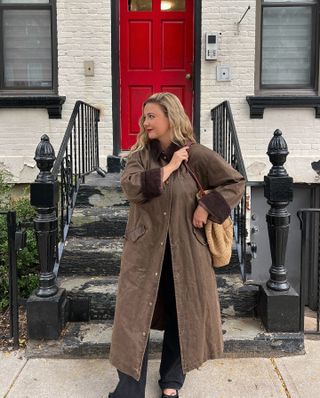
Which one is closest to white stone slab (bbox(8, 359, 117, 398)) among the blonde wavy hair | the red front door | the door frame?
the blonde wavy hair

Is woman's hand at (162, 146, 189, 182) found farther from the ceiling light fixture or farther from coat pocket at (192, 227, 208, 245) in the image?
the ceiling light fixture

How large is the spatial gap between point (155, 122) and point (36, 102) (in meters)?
3.89

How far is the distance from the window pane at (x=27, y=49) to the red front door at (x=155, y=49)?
0.96 metres

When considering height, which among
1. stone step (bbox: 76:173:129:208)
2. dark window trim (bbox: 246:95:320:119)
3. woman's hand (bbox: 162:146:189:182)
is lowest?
stone step (bbox: 76:173:129:208)

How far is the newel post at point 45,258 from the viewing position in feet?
12.0

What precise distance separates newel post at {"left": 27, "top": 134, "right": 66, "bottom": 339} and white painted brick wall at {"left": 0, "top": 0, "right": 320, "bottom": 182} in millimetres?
2683

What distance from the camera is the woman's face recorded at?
2783mm

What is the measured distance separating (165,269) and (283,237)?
1256mm

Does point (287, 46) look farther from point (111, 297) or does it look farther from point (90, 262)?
point (111, 297)

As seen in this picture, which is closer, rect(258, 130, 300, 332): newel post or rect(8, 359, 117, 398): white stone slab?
rect(8, 359, 117, 398): white stone slab

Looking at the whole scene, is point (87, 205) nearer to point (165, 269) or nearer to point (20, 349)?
point (20, 349)

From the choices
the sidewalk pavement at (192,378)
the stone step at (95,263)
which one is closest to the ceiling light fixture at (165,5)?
the stone step at (95,263)

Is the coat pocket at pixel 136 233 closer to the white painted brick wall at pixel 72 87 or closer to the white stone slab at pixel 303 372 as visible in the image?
the white stone slab at pixel 303 372

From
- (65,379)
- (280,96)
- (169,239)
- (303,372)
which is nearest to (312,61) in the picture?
(280,96)
